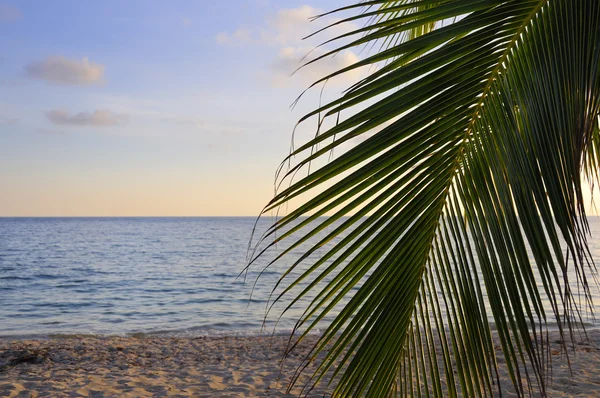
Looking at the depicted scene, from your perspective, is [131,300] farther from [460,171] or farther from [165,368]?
[460,171]

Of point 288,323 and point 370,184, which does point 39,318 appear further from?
point 370,184

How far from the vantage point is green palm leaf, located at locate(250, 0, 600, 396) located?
125 centimetres

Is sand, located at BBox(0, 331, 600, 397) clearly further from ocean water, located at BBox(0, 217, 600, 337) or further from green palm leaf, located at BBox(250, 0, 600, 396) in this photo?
green palm leaf, located at BBox(250, 0, 600, 396)

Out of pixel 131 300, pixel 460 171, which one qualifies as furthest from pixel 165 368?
pixel 131 300

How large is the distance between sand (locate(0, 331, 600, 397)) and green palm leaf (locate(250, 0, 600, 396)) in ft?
17.1

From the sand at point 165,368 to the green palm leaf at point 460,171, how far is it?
5221mm

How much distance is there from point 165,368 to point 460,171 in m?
7.29

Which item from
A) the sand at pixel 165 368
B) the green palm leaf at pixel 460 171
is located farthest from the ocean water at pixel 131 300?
the green palm leaf at pixel 460 171

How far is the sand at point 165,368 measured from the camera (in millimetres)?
6422

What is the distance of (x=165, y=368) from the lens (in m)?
7.82

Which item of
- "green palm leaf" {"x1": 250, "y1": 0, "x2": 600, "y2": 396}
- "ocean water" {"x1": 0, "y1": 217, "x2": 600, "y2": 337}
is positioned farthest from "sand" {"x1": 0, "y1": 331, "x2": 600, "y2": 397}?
"green palm leaf" {"x1": 250, "y1": 0, "x2": 600, "y2": 396}

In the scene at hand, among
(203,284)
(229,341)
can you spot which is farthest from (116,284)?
(229,341)

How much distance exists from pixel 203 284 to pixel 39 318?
8291mm

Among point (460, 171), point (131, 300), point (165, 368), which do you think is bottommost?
point (131, 300)
